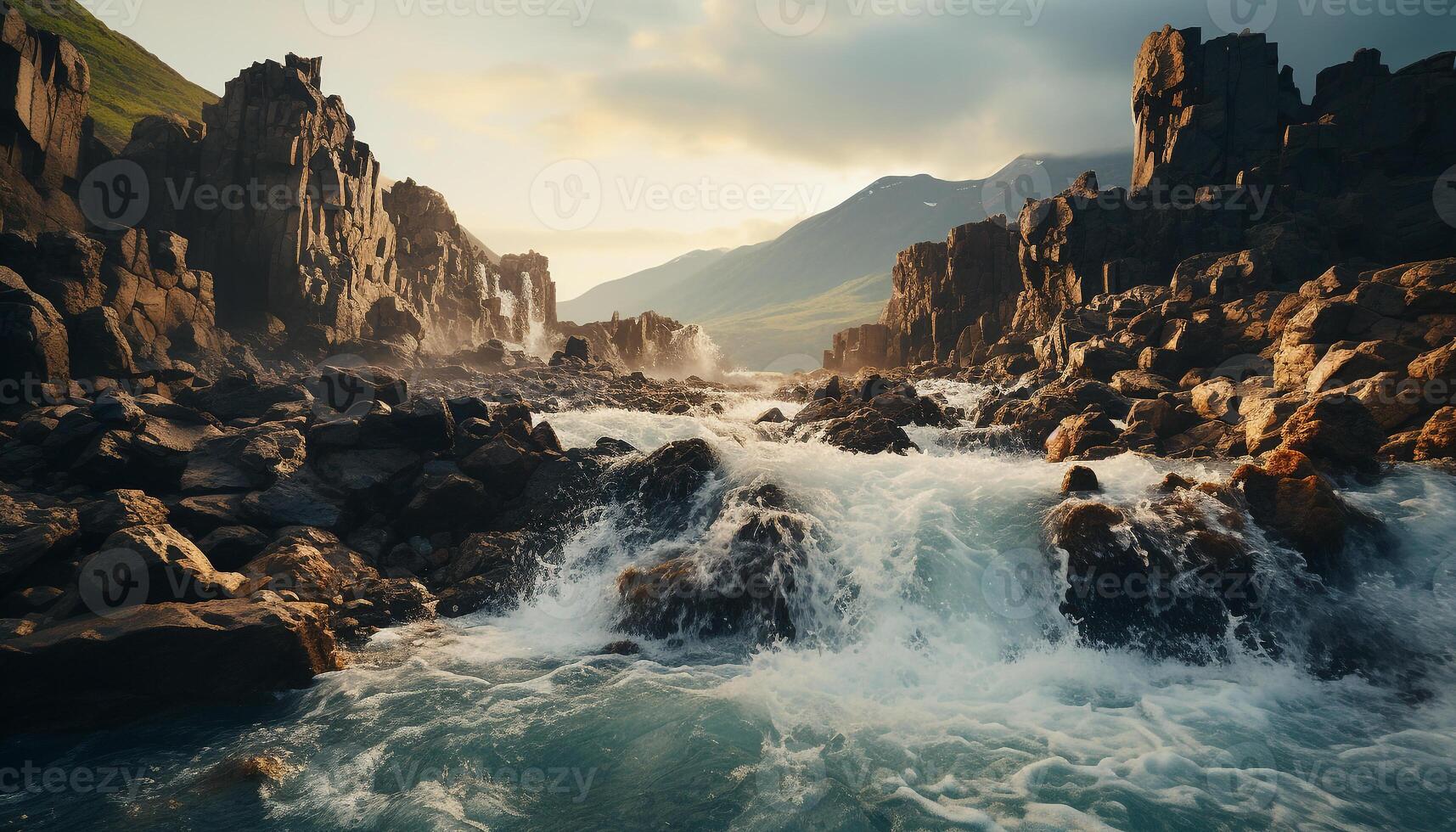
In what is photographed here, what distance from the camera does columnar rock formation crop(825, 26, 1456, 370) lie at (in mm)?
46031

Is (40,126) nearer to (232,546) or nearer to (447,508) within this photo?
(232,546)

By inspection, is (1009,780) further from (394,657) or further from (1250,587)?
(394,657)

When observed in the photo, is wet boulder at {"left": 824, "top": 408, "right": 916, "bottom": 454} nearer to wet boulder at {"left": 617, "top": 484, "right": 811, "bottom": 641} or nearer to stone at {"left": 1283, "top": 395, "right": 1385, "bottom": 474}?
wet boulder at {"left": 617, "top": 484, "right": 811, "bottom": 641}

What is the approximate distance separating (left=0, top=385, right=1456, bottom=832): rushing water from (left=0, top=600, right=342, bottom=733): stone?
0.37 meters

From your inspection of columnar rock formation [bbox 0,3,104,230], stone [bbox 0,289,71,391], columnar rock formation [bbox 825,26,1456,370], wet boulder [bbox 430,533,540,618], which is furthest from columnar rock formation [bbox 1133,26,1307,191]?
columnar rock formation [bbox 0,3,104,230]

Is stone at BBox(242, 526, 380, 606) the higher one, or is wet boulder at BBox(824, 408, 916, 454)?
wet boulder at BBox(824, 408, 916, 454)

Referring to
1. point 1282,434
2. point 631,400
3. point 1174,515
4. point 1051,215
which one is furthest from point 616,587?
point 1051,215

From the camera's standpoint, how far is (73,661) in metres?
12.3

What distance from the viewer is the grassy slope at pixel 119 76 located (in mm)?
95250

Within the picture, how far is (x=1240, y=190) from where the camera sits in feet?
172

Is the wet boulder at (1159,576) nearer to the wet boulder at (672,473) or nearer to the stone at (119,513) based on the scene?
the wet boulder at (672,473)

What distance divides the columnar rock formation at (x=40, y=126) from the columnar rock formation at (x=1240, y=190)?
220ft

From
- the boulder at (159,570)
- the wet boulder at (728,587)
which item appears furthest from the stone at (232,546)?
the wet boulder at (728,587)

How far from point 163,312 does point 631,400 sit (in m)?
29.9
